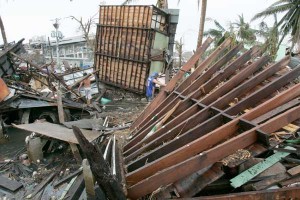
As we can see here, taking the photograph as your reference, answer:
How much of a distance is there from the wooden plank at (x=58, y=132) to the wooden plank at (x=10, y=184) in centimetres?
109

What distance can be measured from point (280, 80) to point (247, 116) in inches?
39.7

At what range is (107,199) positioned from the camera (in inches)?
123

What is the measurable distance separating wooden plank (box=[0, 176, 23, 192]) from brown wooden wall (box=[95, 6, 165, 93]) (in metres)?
→ 8.59

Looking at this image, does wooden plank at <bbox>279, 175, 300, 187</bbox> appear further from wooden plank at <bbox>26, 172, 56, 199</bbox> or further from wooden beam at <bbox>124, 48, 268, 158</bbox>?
wooden plank at <bbox>26, 172, 56, 199</bbox>

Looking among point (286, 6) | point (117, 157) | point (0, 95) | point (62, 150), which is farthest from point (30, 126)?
point (286, 6)

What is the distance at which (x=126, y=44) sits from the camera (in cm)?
1340

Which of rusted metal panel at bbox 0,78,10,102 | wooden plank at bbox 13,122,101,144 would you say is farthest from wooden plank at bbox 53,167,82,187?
rusted metal panel at bbox 0,78,10,102

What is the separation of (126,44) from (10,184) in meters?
9.50

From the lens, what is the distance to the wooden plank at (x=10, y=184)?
16.7 feet

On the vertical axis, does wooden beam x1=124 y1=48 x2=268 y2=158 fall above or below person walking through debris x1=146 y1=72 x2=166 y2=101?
above

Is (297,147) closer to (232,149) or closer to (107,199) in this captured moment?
(232,149)

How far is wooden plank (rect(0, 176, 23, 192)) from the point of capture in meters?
5.09

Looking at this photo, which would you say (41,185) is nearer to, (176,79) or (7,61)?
(176,79)

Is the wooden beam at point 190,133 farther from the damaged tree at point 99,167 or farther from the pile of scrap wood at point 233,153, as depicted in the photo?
the damaged tree at point 99,167
